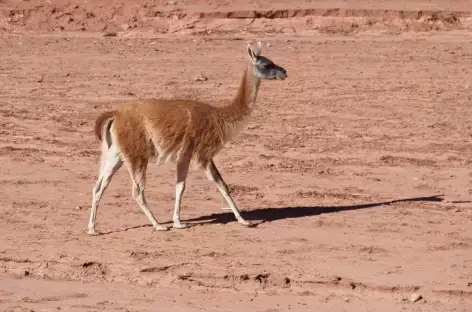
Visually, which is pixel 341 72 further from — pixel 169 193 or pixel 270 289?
pixel 270 289

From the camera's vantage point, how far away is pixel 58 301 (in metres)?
9.39

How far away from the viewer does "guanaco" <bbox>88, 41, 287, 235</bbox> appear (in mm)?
10930

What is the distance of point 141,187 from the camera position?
11.1m

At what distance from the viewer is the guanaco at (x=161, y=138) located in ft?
35.9

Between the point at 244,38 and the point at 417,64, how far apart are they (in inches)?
182

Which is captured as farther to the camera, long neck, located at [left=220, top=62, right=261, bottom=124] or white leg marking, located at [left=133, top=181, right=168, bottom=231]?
long neck, located at [left=220, top=62, right=261, bottom=124]

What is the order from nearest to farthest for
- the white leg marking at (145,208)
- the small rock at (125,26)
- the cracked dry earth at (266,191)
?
1. the cracked dry earth at (266,191)
2. the white leg marking at (145,208)
3. the small rock at (125,26)

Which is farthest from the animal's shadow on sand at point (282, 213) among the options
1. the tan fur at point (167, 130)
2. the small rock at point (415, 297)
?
the small rock at point (415, 297)

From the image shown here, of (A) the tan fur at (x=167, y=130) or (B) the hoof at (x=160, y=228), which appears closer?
(A) the tan fur at (x=167, y=130)

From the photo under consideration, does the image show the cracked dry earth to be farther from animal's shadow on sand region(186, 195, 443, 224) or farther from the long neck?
the long neck

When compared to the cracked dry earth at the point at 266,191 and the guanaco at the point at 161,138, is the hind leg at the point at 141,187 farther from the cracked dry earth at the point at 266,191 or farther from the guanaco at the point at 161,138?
the cracked dry earth at the point at 266,191

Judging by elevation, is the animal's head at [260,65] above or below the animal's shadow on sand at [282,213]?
above

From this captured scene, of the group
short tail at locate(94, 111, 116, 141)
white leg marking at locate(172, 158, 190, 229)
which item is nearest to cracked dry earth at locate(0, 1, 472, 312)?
white leg marking at locate(172, 158, 190, 229)

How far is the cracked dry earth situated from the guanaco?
393 mm
